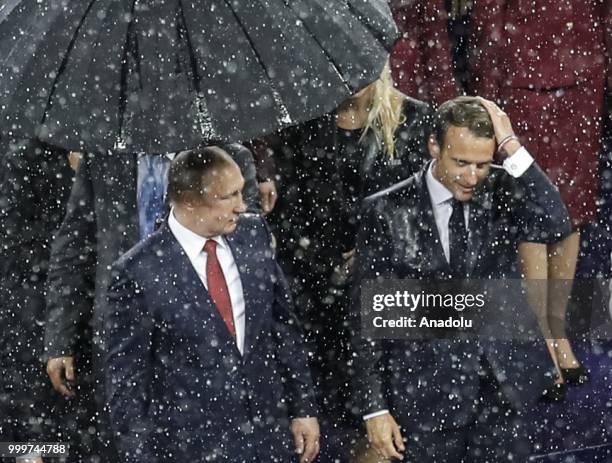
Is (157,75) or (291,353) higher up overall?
(157,75)

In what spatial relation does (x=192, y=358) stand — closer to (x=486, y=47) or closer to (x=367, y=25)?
(x=367, y=25)

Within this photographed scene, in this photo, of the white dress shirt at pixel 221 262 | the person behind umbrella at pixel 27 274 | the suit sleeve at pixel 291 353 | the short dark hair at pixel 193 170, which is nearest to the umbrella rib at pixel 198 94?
the short dark hair at pixel 193 170

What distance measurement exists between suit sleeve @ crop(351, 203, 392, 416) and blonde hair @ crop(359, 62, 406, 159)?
0.63ft

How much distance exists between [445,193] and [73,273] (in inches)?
39.9

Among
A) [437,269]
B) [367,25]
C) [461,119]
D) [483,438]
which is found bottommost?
[483,438]

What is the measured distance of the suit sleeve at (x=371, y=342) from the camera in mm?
3670

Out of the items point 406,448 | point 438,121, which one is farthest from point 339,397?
point 438,121

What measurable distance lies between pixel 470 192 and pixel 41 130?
130cm

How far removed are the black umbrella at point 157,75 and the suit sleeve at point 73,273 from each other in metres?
0.99

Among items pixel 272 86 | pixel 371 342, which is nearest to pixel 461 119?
pixel 371 342

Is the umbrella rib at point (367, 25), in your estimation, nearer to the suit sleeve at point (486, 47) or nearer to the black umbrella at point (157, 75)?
Result: the black umbrella at point (157, 75)

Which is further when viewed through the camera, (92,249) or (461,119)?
(92,249)

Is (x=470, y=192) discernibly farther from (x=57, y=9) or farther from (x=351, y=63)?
(x=57, y=9)

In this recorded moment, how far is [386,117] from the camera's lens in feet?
12.4
